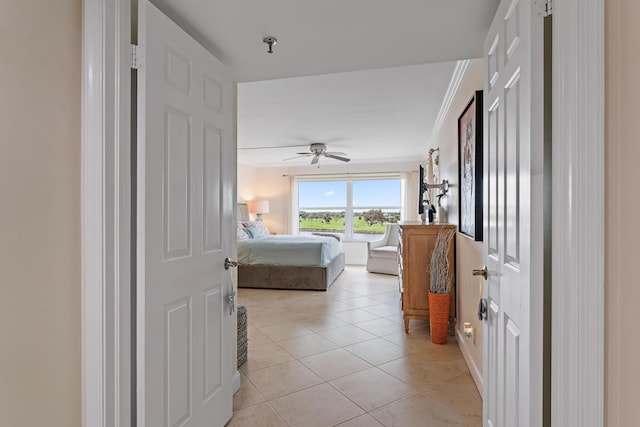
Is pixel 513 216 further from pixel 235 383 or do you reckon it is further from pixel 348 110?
pixel 348 110

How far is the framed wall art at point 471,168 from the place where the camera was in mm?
2139

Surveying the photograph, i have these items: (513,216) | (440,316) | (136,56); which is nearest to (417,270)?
(440,316)

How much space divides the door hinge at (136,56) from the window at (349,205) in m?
6.92

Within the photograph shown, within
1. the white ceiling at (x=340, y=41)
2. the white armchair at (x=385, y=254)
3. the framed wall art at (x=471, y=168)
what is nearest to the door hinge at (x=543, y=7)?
the white ceiling at (x=340, y=41)

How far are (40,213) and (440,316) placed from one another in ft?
9.65

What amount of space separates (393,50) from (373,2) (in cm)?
47

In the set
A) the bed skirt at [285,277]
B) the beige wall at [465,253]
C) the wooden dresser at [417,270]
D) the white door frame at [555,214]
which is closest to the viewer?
the white door frame at [555,214]

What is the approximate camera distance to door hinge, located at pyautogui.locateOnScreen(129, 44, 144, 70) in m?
1.25

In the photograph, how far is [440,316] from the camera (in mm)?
3033

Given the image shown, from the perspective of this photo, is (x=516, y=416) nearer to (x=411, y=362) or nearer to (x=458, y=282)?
(x=411, y=362)

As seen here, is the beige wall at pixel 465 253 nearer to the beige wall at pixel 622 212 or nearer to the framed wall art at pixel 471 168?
the framed wall art at pixel 471 168

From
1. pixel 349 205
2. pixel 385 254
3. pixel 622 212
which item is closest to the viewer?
pixel 622 212

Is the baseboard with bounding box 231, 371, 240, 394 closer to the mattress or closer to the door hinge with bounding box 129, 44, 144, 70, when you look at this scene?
the door hinge with bounding box 129, 44, 144, 70

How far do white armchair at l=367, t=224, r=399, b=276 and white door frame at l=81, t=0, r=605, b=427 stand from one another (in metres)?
5.60
